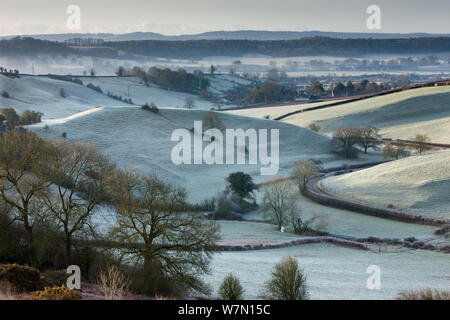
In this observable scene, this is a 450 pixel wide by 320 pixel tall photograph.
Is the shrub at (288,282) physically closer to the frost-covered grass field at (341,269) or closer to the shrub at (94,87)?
the frost-covered grass field at (341,269)

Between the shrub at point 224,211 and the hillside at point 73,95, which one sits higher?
the hillside at point 73,95

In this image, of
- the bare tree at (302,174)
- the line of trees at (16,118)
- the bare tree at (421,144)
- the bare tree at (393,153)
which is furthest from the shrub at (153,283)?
the bare tree at (421,144)

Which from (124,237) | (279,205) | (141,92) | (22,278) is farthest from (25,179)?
(141,92)

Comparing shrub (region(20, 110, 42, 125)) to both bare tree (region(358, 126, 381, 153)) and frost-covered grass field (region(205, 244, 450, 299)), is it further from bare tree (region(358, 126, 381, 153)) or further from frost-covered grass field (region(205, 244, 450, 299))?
frost-covered grass field (region(205, 244, 450, 299))

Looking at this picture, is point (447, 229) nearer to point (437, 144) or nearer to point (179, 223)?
point (179, 223)
